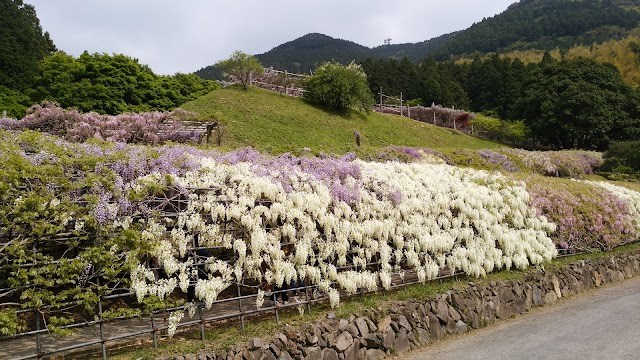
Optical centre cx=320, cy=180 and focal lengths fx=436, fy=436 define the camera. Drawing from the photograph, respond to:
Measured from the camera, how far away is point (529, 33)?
12669cm

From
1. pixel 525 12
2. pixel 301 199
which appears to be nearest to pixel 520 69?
pixel 301 199

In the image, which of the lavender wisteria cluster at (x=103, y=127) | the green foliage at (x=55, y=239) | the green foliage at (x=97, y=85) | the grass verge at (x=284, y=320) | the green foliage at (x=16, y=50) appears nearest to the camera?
the green foliage at (x=55, y=239)

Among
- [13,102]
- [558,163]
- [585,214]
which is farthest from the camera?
[13,102]

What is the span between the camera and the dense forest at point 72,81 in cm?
3058

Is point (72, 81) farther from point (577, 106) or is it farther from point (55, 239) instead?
point (577, 106)

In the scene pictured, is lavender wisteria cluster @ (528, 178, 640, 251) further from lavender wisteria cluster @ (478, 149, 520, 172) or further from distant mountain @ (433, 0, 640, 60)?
distant mountain @ (433, 0, 640, 60)

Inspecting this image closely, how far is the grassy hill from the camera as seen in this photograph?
1053 inches

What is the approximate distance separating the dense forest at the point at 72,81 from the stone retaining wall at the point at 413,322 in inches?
894

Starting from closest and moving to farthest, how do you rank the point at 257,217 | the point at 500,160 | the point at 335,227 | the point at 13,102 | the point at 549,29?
the point at 257,217, the point at 335,227, the point at 500,160, the point at 13,102, the point at 549,29

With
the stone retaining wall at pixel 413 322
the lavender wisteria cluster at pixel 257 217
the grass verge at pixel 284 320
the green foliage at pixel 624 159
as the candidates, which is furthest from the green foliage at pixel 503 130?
the grass verge at pixel 284 320

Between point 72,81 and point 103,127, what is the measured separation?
51.3ft

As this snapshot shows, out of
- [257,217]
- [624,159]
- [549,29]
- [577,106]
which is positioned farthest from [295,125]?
[549,29]

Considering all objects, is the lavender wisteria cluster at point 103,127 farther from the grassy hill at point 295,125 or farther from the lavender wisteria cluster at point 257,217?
the lavender wisteria cluster at point 257,217

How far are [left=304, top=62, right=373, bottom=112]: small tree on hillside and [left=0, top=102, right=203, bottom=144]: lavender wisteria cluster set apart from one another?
659 inches
